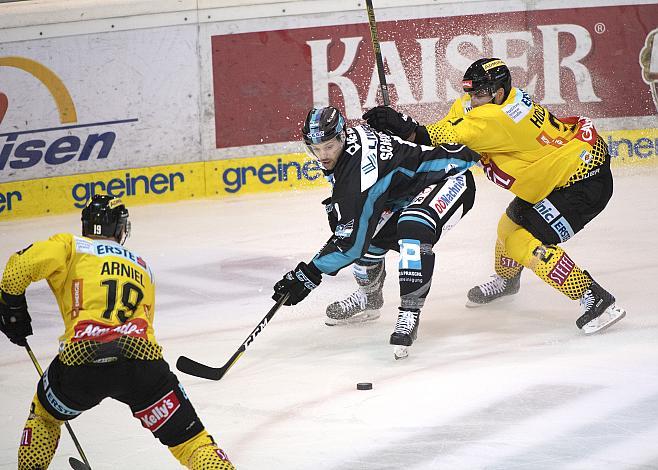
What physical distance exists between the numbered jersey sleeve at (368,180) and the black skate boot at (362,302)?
1.80 feet

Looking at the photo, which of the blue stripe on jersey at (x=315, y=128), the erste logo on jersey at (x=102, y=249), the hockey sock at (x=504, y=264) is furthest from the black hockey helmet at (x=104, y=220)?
the hockey sock at (x=504, y=264)

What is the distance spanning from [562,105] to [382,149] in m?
3.86

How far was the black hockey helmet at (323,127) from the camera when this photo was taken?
14.5 feet

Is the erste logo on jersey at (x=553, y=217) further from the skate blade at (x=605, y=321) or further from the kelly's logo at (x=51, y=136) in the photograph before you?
the kelly's logo at (x=51, y=136)

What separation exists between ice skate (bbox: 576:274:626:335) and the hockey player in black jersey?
2.10 ft

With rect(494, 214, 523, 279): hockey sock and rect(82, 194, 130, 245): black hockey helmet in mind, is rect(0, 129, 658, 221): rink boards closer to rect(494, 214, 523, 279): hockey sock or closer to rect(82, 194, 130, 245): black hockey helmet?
rect(494, 214, 523, 279): hockey sock

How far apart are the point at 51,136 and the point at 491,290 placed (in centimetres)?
367

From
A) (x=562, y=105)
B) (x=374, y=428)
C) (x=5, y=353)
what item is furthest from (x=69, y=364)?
(x=562, y=105)

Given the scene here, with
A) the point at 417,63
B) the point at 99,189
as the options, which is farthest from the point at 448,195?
the point at 99,189

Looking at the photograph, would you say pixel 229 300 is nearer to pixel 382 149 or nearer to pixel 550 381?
pixel 382 149

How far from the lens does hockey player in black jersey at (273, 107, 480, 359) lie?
14.7 ft

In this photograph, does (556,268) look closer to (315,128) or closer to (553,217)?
(553,217)

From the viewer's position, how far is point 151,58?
7.82 metres

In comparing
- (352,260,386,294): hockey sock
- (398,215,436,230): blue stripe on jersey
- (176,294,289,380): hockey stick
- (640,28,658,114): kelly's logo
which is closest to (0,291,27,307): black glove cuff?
(176,294,289,380): hockey stick
